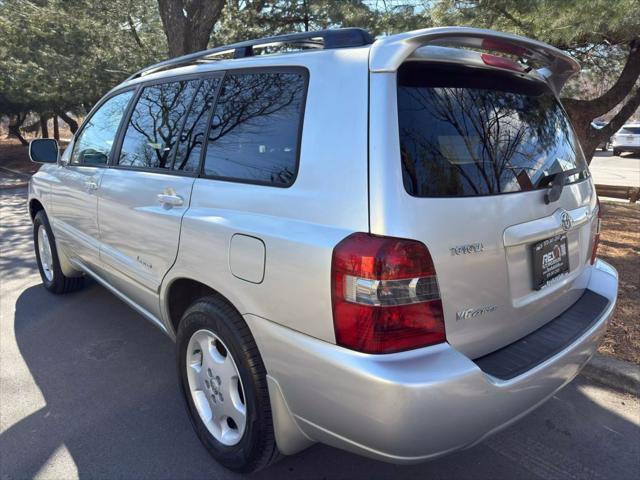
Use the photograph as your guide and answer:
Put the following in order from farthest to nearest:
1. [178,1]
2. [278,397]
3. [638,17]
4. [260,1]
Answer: [260,1] → [178,1] → [638,17] → [278,397]

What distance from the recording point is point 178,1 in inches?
293

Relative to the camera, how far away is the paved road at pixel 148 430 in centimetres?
238

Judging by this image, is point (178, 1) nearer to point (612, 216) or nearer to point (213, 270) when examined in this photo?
point (213, 270)

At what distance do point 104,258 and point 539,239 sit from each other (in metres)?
2.67

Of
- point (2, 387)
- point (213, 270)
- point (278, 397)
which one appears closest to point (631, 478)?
point (278, 397)

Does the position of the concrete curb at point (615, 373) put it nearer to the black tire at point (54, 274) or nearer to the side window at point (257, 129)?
the side window at point (257, 129)

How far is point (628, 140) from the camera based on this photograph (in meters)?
23.3

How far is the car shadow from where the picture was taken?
7.82ft

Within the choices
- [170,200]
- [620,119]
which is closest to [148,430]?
[170,200]

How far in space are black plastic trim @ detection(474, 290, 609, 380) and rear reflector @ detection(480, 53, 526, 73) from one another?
3.84 feet

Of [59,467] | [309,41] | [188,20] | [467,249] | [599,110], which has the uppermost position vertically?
[188,20]

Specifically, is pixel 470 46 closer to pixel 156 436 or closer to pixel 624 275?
pixel 156 436

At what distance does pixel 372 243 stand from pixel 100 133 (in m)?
2.78

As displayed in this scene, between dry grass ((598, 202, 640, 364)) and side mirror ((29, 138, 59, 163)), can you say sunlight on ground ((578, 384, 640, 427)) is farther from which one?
side mirror ((29, 138, 59, 163))
